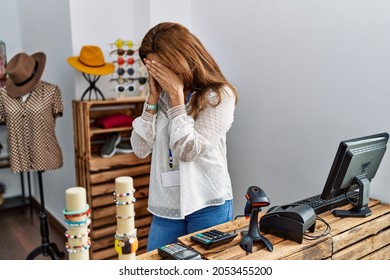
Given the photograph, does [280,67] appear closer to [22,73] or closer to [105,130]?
[105,130]

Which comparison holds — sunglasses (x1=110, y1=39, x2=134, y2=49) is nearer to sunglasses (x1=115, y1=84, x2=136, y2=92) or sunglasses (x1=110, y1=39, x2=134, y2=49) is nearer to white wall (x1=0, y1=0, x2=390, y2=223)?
white wall (x1=0, y1=0, x2=390, y2=223)

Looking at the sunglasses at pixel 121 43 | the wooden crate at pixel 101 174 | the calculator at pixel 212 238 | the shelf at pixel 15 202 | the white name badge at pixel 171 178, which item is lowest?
the shelf at pixel 15 202

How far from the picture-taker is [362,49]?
1781 millimetres

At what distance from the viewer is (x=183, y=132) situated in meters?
1.39

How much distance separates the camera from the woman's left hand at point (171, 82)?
1.47 metres

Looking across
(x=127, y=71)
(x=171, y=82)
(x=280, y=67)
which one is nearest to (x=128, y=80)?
(x=127, y=71)

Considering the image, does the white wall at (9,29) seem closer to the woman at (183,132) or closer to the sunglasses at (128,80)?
the sunglasses at (128,80)

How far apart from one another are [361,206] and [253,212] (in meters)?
0.63

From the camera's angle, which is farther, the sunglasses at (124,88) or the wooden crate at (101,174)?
the sunglasses at (124,88)

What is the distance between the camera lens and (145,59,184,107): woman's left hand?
1470mm

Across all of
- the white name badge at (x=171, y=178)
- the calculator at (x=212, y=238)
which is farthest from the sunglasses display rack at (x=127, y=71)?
the calculator at (x=212, y=238)

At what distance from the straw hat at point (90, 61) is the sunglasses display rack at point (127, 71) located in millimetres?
173

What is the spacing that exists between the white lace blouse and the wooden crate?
3.33ft

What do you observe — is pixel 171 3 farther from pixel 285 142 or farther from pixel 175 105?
pixel 175 105
